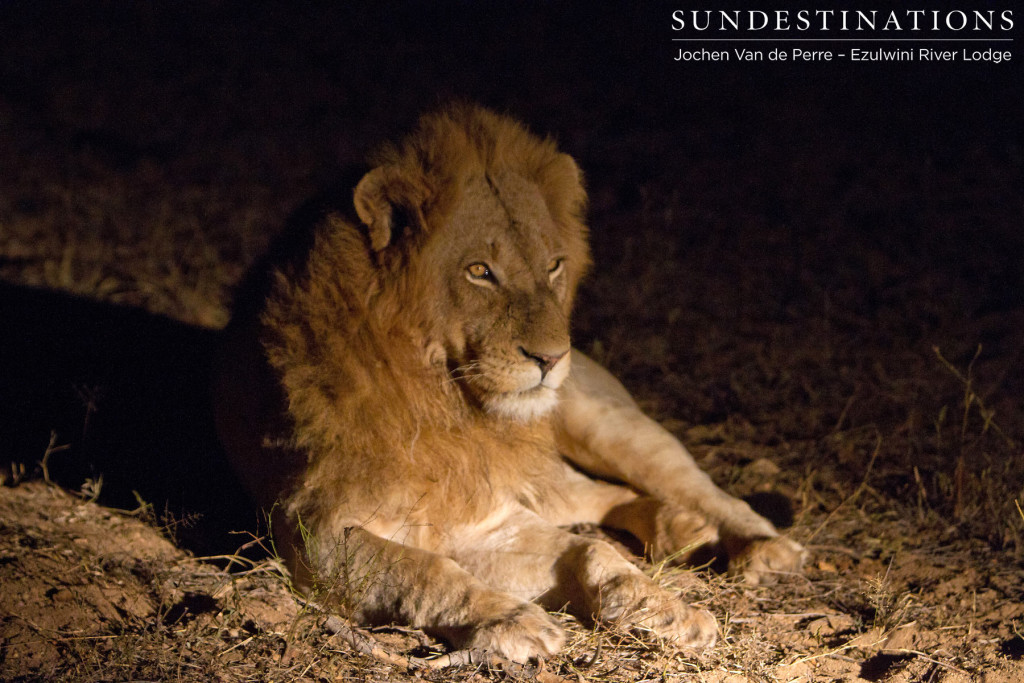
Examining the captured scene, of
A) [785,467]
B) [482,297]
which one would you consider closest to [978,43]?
[785,467]

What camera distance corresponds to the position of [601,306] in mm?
6309

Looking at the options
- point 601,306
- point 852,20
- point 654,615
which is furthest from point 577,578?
point 852,20

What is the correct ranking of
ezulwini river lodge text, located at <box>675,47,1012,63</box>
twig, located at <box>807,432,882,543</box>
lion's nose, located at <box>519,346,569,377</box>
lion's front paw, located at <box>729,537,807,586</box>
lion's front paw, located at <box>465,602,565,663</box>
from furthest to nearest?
ezulwini river lodge text, located at <box>675,47,1012,63</box> < twig, located at <box>807,432,882,543</box> < lion's front paw, located at <box>729,537,807,586</box> < lion's nose, located at <box>519,346,569,377</box> < lion's front paw, located at <box>465,602,565,663</box>

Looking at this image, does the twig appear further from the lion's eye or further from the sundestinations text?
the sundestinations text

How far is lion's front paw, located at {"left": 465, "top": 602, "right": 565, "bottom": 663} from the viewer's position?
265 centimetres

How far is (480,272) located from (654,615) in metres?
1.14

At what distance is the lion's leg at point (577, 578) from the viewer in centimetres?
287

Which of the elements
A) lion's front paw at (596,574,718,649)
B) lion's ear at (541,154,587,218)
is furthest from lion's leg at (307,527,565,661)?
lion's ear at (541,154,587,218)

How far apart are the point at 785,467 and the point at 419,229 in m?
2.36

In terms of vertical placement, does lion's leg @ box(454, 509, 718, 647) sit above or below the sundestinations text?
below

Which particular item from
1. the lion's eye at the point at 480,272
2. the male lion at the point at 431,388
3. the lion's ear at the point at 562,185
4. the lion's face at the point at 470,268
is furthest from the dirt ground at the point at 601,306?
the lion's eye at the point at 480,272

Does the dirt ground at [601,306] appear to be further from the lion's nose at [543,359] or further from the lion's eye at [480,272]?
the lion's nose at [543,359]

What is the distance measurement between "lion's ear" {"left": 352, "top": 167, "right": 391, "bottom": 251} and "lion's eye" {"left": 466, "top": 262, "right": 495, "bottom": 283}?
0.86ft

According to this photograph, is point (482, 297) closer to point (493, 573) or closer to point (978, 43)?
point (493, 573)
